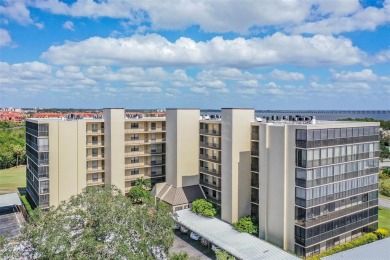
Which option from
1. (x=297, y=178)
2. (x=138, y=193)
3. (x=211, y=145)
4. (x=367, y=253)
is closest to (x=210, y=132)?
(x=211, y=145)

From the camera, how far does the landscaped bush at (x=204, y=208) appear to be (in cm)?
4397

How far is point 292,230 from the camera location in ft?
118

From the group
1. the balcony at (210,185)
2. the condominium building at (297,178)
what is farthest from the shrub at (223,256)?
the balcony at (210,185)

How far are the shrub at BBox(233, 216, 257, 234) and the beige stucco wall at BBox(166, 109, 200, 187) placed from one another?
42.1 feet

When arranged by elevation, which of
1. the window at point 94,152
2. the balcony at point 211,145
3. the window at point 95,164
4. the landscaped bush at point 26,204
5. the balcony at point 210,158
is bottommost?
the landscaped bush at point 26,204

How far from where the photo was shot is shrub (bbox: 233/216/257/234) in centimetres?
3916

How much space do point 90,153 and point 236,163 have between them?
77.7 ft

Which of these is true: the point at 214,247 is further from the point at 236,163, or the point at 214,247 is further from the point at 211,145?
the point at 211,145

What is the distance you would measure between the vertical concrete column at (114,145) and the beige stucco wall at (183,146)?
7.53m

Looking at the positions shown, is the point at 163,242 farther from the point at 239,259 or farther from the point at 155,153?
the point at 155,153

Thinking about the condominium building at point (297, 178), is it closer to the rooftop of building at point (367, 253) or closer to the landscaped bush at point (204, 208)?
the landscaped bush at point (204, 208)

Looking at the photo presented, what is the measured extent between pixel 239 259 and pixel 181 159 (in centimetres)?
2087

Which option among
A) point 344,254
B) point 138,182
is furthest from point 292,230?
point 138,182

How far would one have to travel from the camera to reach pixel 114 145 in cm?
5138
